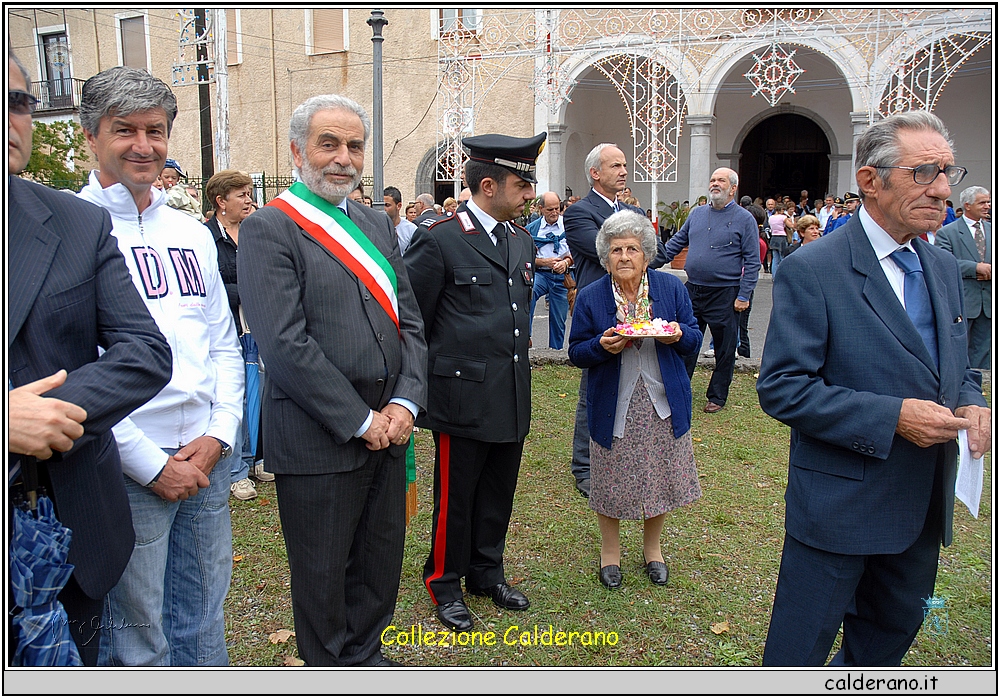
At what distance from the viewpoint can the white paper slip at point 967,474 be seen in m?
2.31

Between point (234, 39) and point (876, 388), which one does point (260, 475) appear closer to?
point (876, 388)

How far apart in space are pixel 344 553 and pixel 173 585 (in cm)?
59

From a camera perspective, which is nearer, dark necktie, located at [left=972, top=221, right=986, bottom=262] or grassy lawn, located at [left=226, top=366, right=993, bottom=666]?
grassy lawn, located at [left=226, top=366, right=993, bottom=666]

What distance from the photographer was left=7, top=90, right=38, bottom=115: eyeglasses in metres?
1.65

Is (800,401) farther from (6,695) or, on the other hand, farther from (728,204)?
(728,204)

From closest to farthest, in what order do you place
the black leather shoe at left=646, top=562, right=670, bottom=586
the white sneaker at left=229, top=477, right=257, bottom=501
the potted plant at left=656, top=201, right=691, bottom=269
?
the black leather shoe at left=646, top=562, right=670, bottom=586 < the white sneaker at left=229, top=477, right=257, bottom=501 < the potted plant at left=656, top=201, right=691, bottom=269

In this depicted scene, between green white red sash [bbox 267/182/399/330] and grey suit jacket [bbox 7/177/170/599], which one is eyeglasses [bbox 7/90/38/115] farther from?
green white red sash [bbox 267/182/399/330]

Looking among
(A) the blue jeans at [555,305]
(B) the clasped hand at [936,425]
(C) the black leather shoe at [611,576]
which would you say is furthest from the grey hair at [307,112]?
(A) the blue jeans at [555,305]

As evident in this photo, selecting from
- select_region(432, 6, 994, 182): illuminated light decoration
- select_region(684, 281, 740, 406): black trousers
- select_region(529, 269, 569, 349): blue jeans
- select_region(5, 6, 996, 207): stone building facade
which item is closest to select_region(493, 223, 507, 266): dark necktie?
select_region(684, 281, 740, 406): black trousers

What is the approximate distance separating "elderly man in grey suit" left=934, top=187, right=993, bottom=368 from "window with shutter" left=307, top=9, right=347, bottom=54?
19.4 meters

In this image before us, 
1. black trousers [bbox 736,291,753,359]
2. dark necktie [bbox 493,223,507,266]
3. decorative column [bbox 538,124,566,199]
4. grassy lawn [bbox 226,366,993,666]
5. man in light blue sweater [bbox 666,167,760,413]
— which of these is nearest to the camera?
grassy lawn [bbox 226,366,993,666]

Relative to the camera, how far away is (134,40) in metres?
25.1

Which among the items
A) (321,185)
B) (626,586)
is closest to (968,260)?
(626,586)

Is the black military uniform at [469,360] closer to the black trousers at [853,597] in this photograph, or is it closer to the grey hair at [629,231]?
the grey hair at [629,231]
